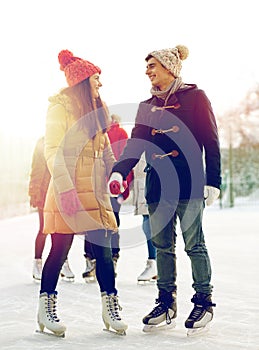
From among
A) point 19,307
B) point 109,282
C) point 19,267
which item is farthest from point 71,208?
point 19,267

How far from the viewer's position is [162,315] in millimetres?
3293

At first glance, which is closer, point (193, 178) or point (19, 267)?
point (193, 178)

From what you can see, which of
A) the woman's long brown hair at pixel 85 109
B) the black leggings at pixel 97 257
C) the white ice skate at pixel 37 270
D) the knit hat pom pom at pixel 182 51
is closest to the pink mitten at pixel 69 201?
the black leggings at pixel 97 257

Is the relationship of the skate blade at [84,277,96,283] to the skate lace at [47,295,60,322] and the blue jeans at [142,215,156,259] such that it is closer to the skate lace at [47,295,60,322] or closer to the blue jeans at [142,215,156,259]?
the blue jeans at [142,215,156,259]

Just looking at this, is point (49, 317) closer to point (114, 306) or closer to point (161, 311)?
point (114, 306)

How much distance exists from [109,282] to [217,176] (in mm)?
745

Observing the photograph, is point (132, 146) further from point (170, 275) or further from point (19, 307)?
point (19, 307)

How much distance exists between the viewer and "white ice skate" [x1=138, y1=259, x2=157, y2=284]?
495cm

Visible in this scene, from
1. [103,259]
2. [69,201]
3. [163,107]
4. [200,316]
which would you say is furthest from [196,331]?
[163,107]

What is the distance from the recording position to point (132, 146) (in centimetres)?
337

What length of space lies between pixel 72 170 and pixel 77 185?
8cm

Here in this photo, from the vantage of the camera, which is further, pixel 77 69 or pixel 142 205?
pixel 142 205

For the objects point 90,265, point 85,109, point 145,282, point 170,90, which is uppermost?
point 170,90

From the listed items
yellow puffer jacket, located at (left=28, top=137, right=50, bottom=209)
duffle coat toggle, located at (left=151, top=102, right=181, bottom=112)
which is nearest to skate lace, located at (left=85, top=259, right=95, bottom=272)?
yellow puffer jacket, located at (left=28, top=137, right=50, bottom=209)
